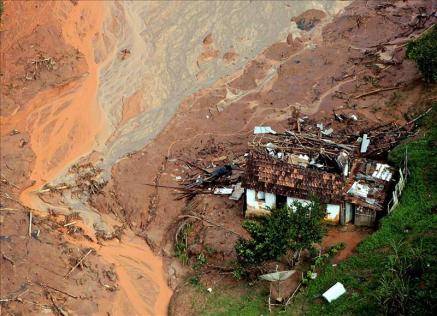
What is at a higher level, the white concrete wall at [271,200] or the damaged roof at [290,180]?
the damaged roof at [290,180]

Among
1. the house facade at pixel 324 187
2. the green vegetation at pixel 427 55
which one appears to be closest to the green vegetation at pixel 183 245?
the house facade at pixel 324 187

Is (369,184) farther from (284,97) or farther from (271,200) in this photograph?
(284,97)

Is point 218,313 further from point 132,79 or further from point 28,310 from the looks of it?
point 132,79

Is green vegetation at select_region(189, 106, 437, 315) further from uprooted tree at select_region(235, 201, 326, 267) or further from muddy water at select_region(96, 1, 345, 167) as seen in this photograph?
muddy water at select_region(96, 1, 345, 167)

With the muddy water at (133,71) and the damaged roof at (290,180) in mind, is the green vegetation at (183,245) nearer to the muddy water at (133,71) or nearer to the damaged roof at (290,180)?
the muddy water at (133,71)

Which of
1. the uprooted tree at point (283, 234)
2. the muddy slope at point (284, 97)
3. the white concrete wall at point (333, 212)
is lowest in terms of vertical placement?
the muddy slope at point (284, 97)

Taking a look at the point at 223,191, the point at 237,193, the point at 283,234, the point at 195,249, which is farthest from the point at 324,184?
the point at 195,249

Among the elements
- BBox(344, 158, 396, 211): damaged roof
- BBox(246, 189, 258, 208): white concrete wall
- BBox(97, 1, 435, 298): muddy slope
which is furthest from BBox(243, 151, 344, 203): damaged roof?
BBox(97, 1, 435, 298): muddy slope

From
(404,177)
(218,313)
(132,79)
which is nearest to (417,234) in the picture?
(404,177)
